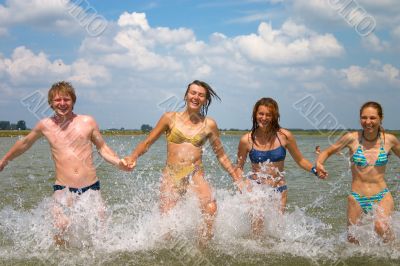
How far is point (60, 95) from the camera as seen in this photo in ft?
17.9

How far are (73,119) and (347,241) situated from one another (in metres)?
3.92

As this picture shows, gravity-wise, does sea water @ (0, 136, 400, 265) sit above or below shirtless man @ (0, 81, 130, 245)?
below

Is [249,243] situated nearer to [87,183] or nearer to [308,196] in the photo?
[87,183]

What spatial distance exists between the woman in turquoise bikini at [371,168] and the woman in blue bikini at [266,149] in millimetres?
481

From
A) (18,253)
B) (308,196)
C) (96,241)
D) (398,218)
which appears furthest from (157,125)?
(308,196)

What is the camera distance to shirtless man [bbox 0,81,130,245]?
5.47 m

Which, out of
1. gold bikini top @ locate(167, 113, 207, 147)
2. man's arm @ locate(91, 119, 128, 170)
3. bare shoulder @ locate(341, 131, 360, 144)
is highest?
bare shoulder @ locate(341, 131, 360, 144)

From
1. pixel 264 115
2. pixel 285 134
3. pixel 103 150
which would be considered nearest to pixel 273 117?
pixel 264 115

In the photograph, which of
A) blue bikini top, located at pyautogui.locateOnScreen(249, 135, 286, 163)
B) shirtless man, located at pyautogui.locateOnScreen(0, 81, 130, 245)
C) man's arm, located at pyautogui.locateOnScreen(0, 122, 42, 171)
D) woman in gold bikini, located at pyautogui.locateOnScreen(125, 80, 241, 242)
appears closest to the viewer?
shirtless man, located at pyautogui.locateOnScreen(0, 81, 130, 245)

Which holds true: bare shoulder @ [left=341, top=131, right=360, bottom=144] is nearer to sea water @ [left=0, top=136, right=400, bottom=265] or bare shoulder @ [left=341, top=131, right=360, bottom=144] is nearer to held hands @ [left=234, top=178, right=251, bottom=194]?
sea water @ [left=0, top=136, right=400, bottom=265]

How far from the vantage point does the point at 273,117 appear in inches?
242

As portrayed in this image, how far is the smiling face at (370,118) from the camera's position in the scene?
583 cm

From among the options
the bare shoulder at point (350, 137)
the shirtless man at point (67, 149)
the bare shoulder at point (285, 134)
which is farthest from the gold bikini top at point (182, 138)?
the bare shoulder at point (350, 137)

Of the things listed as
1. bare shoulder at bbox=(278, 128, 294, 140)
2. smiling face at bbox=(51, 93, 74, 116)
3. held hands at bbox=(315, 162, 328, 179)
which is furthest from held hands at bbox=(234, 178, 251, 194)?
smiling face at bbox=(51, 93, 74, 116)
